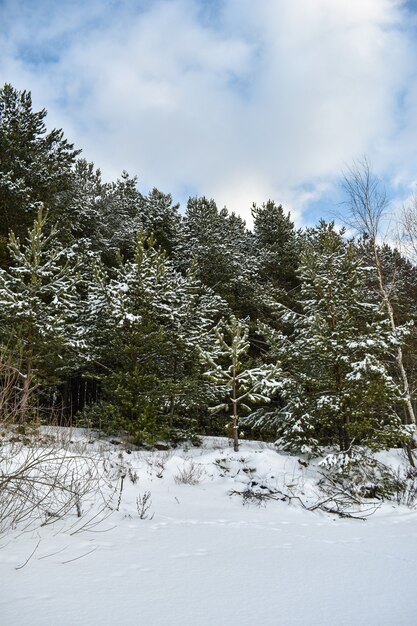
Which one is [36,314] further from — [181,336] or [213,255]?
[213,255]

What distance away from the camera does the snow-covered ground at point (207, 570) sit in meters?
2.45

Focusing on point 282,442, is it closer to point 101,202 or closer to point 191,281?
point 191,281

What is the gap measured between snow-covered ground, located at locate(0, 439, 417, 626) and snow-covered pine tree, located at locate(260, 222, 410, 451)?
4.03 m

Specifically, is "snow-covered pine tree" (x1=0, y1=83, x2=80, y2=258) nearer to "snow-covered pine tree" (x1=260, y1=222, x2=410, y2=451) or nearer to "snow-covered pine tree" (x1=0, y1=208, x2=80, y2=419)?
"snow-covered pine tree" (x1=0, y1=208, x2=80, y2=419)

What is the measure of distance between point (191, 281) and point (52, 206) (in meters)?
8.45

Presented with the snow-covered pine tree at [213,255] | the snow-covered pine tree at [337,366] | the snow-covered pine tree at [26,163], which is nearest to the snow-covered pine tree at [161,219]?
the snow-covered pine tree at [213,255]

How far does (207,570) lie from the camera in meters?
3.38

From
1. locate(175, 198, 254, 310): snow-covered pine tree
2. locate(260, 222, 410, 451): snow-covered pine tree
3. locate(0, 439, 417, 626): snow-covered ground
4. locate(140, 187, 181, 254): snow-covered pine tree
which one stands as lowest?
locate(0, 439, 417, 626): snow-covered ground

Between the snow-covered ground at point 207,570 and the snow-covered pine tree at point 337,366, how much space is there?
4033 mm

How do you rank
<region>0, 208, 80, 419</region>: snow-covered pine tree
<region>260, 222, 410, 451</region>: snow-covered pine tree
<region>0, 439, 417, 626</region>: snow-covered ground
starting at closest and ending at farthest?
<region>0, 439, 417, 626</region>: snow-covered ground → <region>260, 222, 410, 451</region>: snow-covered pine tree → <region>0, 208, 80, 419</region>: snow-covered pine tree

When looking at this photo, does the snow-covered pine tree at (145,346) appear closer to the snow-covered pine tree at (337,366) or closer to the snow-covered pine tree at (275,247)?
the snow-covered pine tree at (337,366)

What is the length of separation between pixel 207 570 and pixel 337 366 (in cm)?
894

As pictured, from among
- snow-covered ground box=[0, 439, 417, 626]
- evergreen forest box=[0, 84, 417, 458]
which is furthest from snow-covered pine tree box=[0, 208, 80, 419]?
snow-covered ground box=[0, 439, 417, 626]

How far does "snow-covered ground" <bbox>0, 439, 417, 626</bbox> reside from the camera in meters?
2.45
